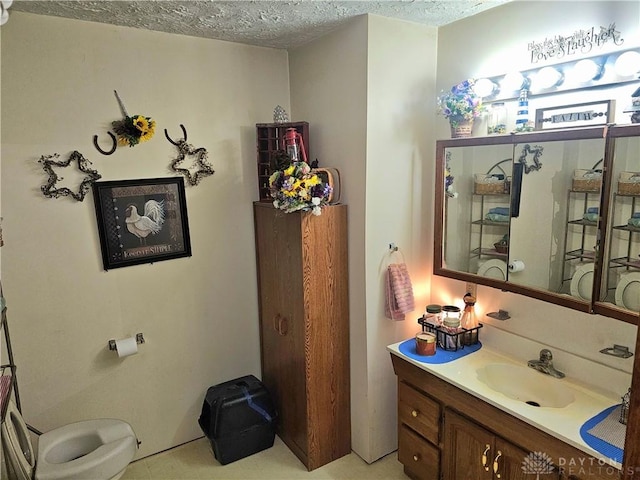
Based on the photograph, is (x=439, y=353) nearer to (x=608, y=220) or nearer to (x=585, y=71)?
(x=608, y=220)

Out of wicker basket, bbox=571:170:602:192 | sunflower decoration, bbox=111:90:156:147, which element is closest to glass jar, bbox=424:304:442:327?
wicker basket, bbox=571:170:602:192

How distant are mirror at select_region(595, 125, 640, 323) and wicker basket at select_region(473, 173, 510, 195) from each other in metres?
0.50

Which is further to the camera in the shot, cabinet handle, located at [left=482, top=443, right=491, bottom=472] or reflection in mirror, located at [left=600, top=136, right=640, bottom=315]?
cabinet handle, located at [left=482, top=443, right=491, bottom=472]

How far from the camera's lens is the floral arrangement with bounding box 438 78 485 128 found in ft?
7.30

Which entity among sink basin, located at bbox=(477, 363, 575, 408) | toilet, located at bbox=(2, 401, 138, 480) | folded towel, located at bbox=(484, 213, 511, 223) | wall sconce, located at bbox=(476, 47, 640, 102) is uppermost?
wall sconce, located at bbox=(476, 47, 640, 102)

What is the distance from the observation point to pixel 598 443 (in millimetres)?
1580

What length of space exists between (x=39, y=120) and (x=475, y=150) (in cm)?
220

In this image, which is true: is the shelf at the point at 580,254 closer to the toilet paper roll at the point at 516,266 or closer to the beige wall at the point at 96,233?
the toilet paper roll at the point at 516,266

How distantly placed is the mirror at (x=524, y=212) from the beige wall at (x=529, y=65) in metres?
0.14

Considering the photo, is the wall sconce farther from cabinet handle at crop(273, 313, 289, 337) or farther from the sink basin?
cabinet handle at crop(273, 313, 289, 337)

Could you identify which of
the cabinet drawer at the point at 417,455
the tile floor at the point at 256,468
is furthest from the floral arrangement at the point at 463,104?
the tile floor at the point at 256,468

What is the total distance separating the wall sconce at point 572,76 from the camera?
1.73 m

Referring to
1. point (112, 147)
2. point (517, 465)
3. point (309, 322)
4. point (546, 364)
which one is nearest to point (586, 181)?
point (546, 364)

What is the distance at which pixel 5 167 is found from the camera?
2166 mm
